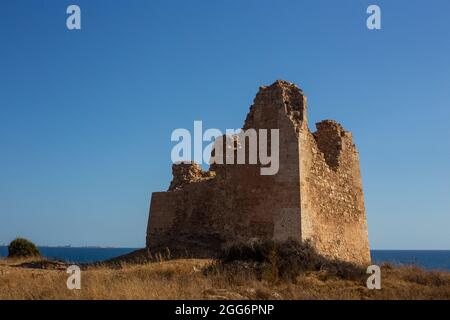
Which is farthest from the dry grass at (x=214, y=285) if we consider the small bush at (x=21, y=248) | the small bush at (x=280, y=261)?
the small bush at (x=21, y=248)

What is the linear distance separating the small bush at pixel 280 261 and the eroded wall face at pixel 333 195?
5.77ft

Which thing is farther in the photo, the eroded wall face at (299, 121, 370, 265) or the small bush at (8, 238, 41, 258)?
the small bush at (8, 238, 41, 258)

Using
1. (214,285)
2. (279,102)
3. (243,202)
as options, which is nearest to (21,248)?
(243,202)

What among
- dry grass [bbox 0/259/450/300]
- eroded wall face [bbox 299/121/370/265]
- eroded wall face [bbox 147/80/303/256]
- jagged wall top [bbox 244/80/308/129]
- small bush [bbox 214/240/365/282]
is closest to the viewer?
dry grass [bbox 0/259/450/300]

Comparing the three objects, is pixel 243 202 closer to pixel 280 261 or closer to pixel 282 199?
pixel 282 199

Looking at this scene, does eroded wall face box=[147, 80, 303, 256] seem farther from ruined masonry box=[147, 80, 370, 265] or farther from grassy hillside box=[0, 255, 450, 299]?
grassy hillside box=[0, 255, 450, 299]

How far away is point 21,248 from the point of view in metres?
22.3

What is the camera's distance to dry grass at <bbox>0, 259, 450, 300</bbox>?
26.5ft

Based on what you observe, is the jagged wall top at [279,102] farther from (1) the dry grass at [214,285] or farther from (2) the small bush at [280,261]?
(1) the dry grass at [214,285]

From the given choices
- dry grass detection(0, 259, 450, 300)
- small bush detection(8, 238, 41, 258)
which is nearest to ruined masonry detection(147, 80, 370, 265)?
dry grass detection(0, 259, 450, 300)

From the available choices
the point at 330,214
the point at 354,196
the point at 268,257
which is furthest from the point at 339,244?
the point at 268,257

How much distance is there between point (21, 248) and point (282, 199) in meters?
13.8

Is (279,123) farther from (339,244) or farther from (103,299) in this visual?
(103,299)

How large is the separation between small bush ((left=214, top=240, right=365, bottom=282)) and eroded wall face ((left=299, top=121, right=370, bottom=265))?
5.77ft
